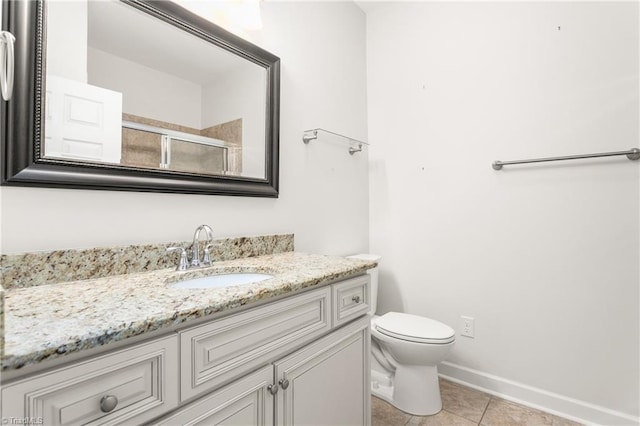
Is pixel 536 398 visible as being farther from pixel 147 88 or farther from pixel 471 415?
pixel 147 88

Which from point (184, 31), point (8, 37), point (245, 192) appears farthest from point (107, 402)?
point (184, 31)

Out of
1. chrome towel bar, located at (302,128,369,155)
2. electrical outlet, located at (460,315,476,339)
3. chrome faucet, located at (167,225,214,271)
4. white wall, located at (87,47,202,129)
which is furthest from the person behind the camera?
electrical outlet, located at (460,315,476,339)

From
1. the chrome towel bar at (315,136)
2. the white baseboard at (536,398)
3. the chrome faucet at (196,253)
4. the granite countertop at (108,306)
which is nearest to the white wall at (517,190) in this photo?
the white baseboard at (536,398)

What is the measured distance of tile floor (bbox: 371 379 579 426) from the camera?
1.58 m

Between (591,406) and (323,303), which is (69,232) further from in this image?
(591,406)

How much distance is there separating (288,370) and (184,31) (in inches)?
50.0

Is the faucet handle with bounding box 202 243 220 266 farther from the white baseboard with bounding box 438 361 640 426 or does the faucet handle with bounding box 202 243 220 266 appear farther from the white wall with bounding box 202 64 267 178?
the white baseboard with bounding box 438 361 640 426

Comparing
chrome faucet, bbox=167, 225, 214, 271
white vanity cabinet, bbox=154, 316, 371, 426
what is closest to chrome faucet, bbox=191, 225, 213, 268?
chrome faucet, bbox=167, 225, 214, 271

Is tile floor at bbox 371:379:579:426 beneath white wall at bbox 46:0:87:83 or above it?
beneath

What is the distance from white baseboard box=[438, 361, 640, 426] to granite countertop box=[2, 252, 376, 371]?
132cm

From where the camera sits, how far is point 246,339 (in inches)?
33.0

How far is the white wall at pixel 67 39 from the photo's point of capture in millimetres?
933

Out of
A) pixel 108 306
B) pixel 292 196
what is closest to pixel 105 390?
pixel 108 306

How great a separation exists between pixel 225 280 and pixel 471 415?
1.42 m
